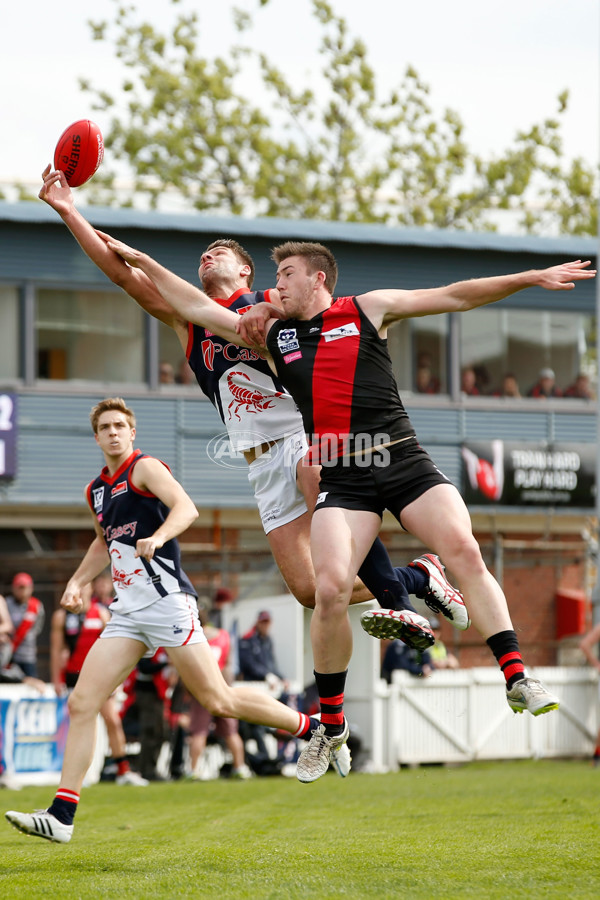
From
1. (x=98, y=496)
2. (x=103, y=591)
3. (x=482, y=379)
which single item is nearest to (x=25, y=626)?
(x=103, y=591)

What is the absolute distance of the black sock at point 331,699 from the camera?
22.5 feet

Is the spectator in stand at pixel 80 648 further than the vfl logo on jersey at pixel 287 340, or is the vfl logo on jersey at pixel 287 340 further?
the spectator in stand at pixel 80 648

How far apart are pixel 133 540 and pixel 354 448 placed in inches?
73.5

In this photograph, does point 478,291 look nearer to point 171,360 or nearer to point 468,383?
point 171,360

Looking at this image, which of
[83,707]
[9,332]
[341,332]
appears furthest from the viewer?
[9,332]

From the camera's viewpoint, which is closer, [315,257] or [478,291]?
[478,291]

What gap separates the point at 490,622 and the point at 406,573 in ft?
2.88

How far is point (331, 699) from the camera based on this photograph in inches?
272

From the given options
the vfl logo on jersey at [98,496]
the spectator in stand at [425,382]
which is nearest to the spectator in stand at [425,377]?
the spectator in stand at [425,382]

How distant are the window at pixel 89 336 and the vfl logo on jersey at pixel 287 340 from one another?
643 inches

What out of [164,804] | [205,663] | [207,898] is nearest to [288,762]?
[164,804]

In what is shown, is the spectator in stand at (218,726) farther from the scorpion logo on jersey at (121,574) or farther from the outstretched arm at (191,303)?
the outstretched arm at (191,303)

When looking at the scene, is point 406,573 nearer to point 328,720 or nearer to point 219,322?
point 328,720

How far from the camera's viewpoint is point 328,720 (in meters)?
7.00
